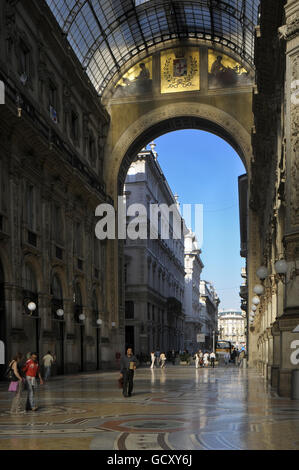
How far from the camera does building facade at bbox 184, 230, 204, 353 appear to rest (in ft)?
390

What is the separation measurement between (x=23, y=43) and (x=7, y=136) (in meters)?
6.89

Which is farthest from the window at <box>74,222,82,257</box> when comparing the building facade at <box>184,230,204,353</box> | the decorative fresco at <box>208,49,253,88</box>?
the building facade at <box>184,230,204,353</box>

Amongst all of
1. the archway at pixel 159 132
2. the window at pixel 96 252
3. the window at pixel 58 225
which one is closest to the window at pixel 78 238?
the window at pixel 58 225

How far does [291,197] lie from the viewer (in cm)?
1644

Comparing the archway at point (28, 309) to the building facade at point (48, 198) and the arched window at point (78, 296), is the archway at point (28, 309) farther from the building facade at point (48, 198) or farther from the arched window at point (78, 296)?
the arched window at point (78, 296)

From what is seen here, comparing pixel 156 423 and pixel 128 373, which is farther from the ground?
pixel 156 423

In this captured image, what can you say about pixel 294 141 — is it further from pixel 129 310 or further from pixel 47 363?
pixel 129 310

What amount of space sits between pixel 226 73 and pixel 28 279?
2613 centimetres

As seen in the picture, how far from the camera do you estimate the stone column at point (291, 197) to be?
16406 mm

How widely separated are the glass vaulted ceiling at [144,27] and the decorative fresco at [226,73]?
3.24 ft

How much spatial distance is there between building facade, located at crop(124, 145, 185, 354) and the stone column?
47988 millimetres

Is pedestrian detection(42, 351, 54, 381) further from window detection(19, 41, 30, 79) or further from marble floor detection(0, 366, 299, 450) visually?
window detection(19, 41, 30, 79)

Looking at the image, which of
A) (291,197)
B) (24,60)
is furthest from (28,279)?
(291,197)

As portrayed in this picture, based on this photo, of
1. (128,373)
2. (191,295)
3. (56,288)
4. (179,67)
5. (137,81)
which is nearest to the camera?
(128,373)
